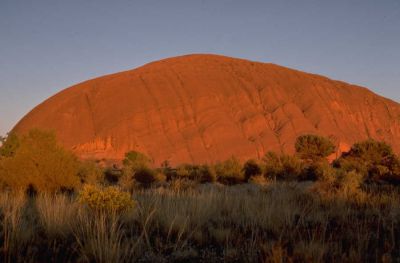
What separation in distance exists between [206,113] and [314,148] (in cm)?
2277

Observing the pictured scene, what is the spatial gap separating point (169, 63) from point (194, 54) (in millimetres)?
6262

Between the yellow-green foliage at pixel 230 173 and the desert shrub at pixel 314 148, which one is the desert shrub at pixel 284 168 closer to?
the yellow-green foliage at pixel 230 173

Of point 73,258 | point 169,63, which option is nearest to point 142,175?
point 73,258

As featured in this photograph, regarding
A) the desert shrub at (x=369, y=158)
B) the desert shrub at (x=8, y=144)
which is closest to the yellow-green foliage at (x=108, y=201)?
the desert shrub at (x=369, y=158)

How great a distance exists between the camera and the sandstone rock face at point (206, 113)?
45562mm

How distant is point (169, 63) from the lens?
2436 inches

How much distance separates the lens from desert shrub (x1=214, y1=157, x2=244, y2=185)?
69.9 ft

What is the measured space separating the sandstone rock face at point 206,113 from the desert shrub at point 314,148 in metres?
15.0

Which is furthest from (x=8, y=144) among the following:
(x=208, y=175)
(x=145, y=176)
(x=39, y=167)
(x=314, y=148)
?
(x=314, y=148)

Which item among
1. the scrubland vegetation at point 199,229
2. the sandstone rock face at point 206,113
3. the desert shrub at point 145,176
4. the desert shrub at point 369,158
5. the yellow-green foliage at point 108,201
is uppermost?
the sandstone rock face at point 206,113

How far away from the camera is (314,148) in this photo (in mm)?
28062

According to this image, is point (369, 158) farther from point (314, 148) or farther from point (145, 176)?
point (145, 176)

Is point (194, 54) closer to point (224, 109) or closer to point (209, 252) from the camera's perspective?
point (224, 109)

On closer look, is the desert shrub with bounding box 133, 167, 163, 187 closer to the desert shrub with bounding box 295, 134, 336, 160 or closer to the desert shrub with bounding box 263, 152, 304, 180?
the desert shrub with bounding box 263, 152, 304, 180
